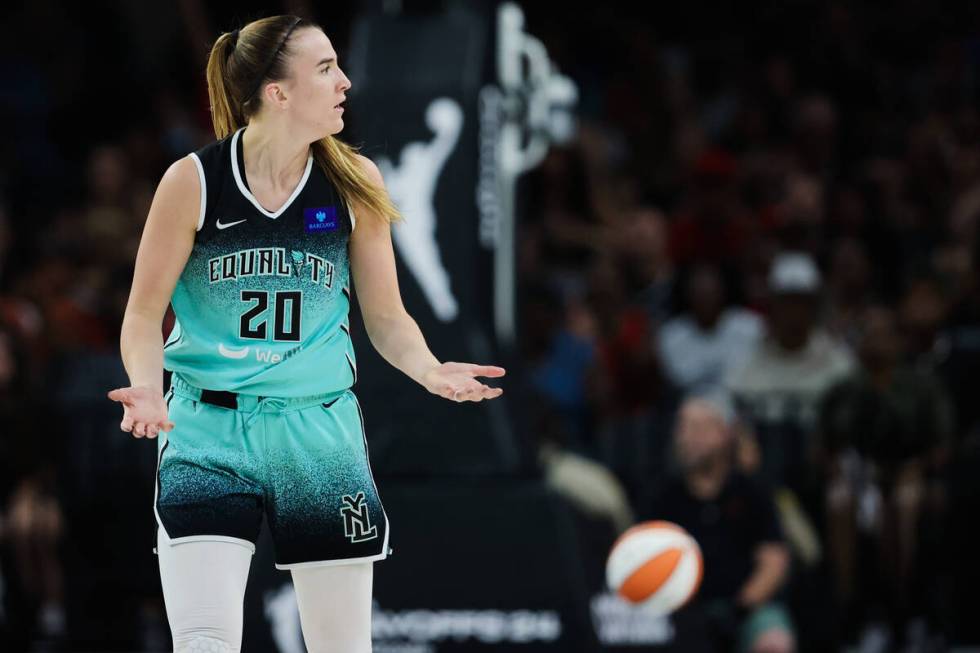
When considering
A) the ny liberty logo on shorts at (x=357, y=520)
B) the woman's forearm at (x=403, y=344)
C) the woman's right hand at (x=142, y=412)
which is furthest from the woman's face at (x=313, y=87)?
the ny liberty logo on shorts at (x=357, y=520)

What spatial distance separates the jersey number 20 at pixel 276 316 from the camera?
435cm

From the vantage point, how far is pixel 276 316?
436 centimetres

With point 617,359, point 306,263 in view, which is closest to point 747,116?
point 617,359

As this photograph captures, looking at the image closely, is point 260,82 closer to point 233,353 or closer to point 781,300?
point 233,353

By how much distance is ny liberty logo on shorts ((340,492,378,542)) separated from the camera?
14.4 feet

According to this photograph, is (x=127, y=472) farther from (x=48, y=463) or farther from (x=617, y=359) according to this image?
(x=617, y=359)

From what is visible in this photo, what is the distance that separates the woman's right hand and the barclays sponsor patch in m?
0.60

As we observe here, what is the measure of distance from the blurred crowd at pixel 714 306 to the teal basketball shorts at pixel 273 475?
3.47 meters

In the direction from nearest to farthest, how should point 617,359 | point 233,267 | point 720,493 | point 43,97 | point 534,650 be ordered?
point 233,267
point 534,650
point 720,493
point 617,359
point 43,97

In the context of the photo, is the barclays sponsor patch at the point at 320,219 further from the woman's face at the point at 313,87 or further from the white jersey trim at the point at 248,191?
the woman's face at the point at 313,87

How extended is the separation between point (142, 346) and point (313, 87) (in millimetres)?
759

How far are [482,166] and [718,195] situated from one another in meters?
5.06

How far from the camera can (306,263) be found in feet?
14.4

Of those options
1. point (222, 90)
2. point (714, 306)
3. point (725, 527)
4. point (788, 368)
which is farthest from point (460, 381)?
point (714, 306)
